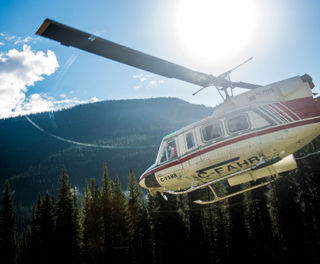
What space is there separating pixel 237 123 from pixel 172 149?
12.7ft

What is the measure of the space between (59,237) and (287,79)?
40.6m

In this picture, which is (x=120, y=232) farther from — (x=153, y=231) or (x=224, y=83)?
(x=224, y=83)

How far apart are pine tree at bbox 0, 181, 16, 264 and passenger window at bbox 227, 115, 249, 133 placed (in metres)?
50.3

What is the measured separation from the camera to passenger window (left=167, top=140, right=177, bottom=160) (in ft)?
42.9

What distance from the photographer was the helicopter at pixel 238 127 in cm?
1029

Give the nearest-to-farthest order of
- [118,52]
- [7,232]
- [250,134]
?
[118,52], [250,134], [7,232]

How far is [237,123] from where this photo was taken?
11062 mm

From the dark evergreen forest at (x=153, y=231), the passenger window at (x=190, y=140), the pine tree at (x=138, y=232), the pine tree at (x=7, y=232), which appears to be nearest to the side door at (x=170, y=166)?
the passenger window at (x=190, y=140)

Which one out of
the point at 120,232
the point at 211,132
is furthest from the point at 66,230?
the point at 211,132

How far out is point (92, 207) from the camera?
132 feet

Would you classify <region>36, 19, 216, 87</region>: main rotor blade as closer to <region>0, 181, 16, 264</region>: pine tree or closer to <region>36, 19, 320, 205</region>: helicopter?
<region>36, 19, 320, 205</region>: helicopter

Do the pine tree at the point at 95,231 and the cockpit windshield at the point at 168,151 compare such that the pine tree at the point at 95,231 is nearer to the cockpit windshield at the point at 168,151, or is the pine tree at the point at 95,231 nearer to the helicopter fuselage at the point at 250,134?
Answer: the cockpit windshield at the point at 168,151

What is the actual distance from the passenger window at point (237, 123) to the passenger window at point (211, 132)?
1.70ft

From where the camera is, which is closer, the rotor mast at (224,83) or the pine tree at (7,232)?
the rotor mast at (224,83)
